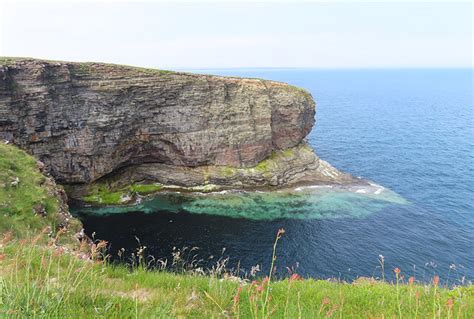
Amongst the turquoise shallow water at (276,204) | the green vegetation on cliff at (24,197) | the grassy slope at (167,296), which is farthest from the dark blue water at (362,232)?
the grassy slope at (167,296)

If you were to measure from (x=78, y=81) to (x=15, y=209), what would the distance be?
1295 inches

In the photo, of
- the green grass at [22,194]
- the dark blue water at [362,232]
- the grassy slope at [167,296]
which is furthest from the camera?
the dark blue water at [362,232]

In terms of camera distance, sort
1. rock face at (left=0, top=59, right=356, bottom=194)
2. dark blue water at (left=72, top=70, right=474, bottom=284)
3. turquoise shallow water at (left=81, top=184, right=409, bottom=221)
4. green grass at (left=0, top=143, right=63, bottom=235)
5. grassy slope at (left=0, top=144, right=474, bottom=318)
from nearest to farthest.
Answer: grassy slope at (left=0, top=144, right=474, bottom=318) < green grass at (left=0, top=143, right=63, bottom=235) < dark blue water at (left=72, top=70, right=474, bottom=284) < rock face at (left=0, top=59, right=356, bottom=194) < turquoise shallow water at (left=81, top=184, right=409, bottom=221)

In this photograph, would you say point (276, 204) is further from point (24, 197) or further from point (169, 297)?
point (169, 297)

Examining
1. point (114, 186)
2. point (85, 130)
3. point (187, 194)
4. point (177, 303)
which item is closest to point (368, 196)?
point (187, 194)

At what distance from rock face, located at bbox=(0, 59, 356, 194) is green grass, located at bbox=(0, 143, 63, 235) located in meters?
20.8

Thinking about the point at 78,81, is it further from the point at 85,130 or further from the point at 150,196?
the point at 150,196

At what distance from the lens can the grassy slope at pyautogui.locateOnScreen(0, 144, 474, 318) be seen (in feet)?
17.4

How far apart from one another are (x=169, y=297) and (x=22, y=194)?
73.3ft

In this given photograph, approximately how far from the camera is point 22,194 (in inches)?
953

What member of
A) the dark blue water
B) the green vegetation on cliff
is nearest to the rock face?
the dark blue water

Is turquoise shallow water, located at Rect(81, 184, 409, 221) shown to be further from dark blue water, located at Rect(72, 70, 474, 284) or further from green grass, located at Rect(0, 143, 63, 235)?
green grass, located at Rect(0, 143, 63, 235)

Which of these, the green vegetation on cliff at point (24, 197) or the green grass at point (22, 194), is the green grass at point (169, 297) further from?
the green grass at point (22, 194)

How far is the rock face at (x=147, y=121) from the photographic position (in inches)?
1855
